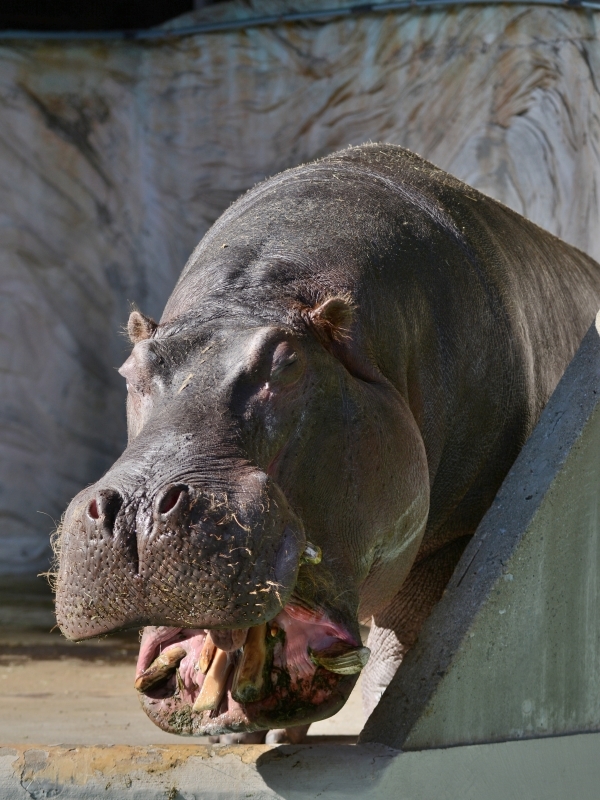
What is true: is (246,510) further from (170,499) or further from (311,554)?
(311,554)

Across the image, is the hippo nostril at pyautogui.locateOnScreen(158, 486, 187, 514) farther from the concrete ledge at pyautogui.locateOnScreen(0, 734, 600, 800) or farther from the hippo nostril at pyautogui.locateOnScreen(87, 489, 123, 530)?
the concrete ledge at pyautogui.locateOnScreen(0, 734, 600, 800)

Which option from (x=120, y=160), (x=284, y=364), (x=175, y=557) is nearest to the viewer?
(x=175, y=557)

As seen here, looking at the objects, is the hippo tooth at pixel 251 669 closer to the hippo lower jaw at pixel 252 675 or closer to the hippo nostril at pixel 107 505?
the hippo lower jaw at pixel 252 675

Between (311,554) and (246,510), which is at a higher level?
(246,510)

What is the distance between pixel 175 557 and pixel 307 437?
571 millimetres

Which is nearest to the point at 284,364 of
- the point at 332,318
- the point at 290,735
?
the point at 332,318

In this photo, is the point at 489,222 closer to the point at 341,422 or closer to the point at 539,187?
the point at 341,422

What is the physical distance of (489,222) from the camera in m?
3.96

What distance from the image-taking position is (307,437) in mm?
2656

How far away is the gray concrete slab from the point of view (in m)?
2.65

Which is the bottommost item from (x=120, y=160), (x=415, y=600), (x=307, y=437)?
(x=120, y=160)

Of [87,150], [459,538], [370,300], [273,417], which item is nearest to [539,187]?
[87,150]

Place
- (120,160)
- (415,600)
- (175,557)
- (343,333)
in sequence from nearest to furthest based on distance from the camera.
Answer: (175,557) < (343,333) < (415,600) < (120,160)

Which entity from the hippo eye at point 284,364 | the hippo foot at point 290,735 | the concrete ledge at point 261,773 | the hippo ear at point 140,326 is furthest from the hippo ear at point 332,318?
the hippo foot at point 290,735
